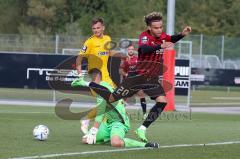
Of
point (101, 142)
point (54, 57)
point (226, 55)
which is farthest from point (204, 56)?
point (101, 142)

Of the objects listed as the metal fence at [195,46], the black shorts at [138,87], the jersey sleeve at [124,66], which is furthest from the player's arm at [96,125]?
the metal fence at [195,46]

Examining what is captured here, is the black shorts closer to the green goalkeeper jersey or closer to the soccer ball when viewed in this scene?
the green goalkeeper jersey

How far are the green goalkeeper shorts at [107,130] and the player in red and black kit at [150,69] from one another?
27cm

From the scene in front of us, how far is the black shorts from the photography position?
41.7 ft

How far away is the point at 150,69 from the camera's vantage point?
1266 cm

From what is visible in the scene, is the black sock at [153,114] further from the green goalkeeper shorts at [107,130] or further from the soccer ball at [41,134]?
the soccer ball at [41,134]

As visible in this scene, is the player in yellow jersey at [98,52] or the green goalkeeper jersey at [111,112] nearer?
→ the green goalkeeper jersey at [111,112]

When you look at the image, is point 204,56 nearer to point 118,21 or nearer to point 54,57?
point 54,57

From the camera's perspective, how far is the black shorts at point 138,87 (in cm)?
1271

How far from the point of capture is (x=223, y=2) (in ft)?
203

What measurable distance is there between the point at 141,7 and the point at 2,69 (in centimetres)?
3033

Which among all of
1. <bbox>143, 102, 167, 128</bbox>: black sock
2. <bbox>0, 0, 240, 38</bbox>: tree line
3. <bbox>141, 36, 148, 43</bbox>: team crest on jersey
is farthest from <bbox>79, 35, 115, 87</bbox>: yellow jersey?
<bbox>0, 0, 240, 38</bbox>: tree line

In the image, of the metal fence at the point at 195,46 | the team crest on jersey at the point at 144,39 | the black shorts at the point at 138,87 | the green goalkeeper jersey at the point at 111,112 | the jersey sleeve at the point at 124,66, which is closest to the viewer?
the team crest on jersey at the point at 144,39

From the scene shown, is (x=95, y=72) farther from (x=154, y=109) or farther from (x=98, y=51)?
(x=154, y=109)
